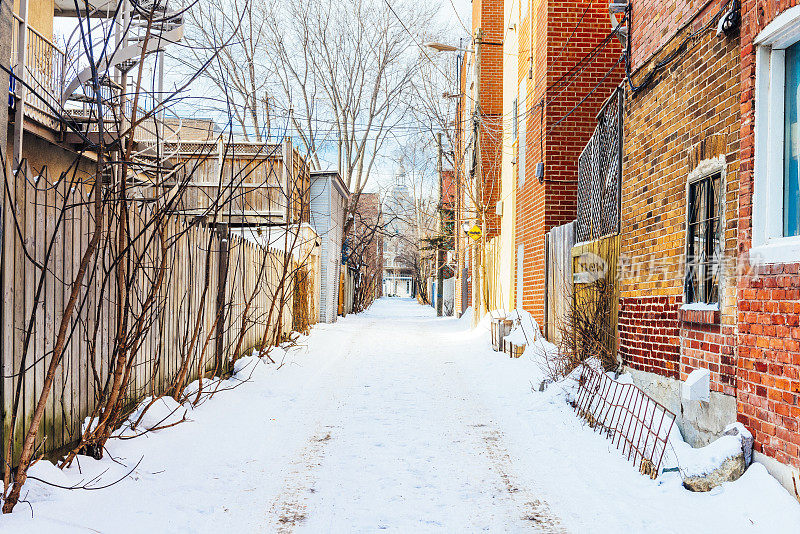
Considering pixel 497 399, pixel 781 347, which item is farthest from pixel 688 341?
pixel 497 399

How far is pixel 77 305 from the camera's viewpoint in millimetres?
4641

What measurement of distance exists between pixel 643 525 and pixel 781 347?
1338mm

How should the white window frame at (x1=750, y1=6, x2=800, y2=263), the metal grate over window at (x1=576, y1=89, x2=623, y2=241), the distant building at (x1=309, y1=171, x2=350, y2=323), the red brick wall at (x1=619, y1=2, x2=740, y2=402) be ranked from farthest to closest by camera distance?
the distant building at (x1=309, y1=171, x2=350, y2=323), the metal grate over window at (x1=576, y1=89, x2=623, y2=241), the red brick wall at (x1=619, y1=2, x2=740, y2=402), the white window frame at (x1=750, y1=6, x2=800, y2=263)

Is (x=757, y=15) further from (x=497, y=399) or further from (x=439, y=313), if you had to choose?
(x=439, y=313)

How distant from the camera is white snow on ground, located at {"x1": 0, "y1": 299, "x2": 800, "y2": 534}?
Answer: 385 cm

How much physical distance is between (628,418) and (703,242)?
1822mm

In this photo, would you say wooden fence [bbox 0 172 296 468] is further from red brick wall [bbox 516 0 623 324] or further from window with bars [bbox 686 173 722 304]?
red brick wall [bbox 516 0 623 324]

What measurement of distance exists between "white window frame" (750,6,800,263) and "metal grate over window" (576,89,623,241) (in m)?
3.56

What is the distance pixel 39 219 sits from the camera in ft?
13.4

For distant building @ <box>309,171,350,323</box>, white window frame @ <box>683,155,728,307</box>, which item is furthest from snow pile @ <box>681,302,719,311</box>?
distant building @ <box>309,171,350,323</box>

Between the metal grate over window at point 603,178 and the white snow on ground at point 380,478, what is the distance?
2.45m

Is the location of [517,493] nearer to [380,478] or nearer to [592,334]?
[380,478]

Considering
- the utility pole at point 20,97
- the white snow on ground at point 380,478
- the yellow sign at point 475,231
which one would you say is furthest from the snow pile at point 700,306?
the yellow sign at point 475,231

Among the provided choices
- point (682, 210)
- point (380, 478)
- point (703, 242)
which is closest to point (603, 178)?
point (682, 210)
